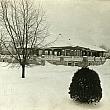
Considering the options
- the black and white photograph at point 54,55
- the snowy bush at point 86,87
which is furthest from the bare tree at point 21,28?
the snowy bush at point 86,87

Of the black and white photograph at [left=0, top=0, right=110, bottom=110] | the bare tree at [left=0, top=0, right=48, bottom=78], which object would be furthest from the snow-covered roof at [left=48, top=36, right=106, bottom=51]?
the bare tree at [left=0, top=0, right=48, bottom=78]

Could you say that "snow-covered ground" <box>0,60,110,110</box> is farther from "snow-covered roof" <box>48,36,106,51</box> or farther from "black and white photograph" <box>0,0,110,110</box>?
"snow-covered roof" <box>48,36,106,51</box>

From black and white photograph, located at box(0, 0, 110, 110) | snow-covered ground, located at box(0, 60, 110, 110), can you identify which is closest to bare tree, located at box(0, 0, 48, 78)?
black and white photograph, located at box(0, 0, 110, 110)

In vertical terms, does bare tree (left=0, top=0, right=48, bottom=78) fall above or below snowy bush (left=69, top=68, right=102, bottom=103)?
above

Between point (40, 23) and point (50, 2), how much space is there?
0.92 feet

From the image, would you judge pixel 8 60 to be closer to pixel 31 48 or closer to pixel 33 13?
pixel 31 48

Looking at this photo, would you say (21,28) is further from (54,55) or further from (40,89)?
(40,89)

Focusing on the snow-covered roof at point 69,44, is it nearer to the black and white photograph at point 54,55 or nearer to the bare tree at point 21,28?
the black and white photograph at point 54,55

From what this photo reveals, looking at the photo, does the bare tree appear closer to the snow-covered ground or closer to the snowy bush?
the snow-covered ground

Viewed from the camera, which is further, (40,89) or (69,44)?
(40,89)

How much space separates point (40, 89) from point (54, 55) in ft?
1.46

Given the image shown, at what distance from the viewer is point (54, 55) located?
2.71 m

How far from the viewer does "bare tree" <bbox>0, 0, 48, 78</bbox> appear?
110 inches

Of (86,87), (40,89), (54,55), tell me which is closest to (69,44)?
(54,55)
